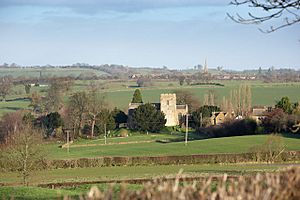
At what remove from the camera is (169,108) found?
8069 cm

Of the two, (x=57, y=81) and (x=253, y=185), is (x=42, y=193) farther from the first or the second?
(x=57, y=81)

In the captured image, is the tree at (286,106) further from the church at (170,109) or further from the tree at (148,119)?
the church at (170,109)

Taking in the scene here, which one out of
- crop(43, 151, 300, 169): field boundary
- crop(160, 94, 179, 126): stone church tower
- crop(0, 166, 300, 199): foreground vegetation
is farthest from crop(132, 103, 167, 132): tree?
crop(0, 166, 300, 199): foreground vegetation

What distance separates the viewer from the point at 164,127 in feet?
248

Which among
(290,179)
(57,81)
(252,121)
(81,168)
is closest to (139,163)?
(81,168)

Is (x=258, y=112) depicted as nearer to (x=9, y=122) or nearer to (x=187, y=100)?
(x=187, y=100)

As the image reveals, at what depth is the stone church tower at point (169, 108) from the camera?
3172 inches

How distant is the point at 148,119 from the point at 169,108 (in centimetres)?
869

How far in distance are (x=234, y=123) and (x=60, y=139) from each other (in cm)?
2324

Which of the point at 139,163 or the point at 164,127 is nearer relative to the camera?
the point at 139,163

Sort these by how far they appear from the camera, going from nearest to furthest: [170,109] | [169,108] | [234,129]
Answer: [234,129] → [170,109] → [169,108]

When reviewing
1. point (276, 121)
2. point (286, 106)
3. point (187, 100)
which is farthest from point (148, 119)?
point (187, 100)

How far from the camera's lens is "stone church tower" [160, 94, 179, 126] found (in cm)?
8056

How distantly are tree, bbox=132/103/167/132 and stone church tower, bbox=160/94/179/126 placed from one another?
5.70 metres
